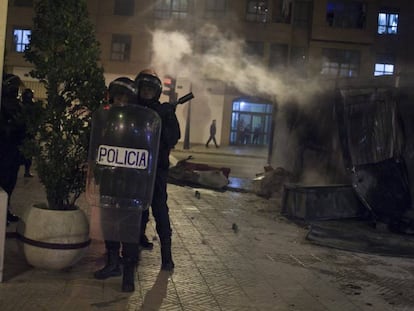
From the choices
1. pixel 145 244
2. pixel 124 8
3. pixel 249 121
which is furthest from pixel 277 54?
pixel 145 244

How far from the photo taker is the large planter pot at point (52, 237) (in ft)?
14.8

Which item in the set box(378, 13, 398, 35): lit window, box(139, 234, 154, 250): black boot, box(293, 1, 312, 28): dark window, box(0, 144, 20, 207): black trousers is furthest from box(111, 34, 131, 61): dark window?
box(139, 234, 154, 250): black boot

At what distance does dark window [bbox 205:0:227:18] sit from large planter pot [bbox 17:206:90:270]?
29271 mm

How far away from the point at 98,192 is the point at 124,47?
97.7 ft

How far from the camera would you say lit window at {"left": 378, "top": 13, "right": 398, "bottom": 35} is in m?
35.3

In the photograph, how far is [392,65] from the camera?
3525 cm

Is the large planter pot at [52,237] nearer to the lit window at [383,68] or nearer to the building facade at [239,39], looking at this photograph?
the building facade at [239,39]

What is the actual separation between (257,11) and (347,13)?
246 inches

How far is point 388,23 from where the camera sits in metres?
35.5

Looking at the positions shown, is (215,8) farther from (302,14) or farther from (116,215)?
(116,215)

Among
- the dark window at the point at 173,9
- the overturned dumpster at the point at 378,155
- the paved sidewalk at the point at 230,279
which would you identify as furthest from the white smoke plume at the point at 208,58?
the paved sidewalk at the point at 230,279

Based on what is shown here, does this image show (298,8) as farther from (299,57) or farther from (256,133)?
(256,133)

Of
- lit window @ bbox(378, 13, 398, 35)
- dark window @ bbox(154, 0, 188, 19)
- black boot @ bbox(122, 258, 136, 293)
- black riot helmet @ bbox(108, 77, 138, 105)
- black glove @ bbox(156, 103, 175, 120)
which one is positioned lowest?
black boot @ bbox(122, 258, 136, 293)

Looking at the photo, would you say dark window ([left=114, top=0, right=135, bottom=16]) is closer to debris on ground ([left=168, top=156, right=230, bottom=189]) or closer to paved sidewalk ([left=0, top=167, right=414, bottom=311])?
debris on ground ([left=168, top=156, right=230, bottom=189])
